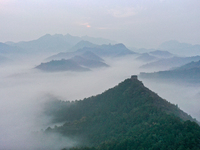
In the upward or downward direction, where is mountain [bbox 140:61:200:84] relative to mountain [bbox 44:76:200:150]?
upward

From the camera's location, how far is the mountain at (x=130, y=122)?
25306 millimetres

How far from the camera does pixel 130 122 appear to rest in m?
39.6

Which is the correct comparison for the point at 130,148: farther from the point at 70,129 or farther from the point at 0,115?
the point at 0,115

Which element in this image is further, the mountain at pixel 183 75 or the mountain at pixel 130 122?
the mountain at pixel 183 75

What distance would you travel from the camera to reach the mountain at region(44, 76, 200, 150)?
25.3 metres

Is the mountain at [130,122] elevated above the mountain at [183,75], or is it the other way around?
the mountain at [183,75]

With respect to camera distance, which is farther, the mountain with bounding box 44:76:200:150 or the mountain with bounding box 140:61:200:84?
the mountain with bounding box 140:61:200:84

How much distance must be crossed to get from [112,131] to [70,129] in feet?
52.8

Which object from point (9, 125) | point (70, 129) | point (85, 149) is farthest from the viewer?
point (9, 125)

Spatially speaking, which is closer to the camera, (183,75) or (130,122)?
(130,122)

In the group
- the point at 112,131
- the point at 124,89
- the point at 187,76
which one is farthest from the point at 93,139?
the point at 187,76

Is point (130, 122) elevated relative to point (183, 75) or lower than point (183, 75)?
lower

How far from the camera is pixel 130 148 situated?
26.8 m

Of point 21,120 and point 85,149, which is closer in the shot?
point 85,149
